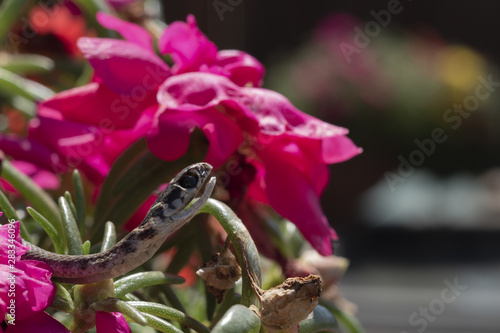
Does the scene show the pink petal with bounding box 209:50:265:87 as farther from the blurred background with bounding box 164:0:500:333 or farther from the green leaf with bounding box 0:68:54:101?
the blurred background with bounding box 164:0:500:333

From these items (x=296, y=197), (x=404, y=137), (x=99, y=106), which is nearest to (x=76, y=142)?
(x=99, y=106)

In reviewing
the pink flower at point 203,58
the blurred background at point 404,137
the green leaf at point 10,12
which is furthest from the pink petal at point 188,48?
the blurred background at point 404,137

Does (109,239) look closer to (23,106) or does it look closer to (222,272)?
(222,272)

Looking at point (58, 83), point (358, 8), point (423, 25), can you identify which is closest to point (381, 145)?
point (423, 25)

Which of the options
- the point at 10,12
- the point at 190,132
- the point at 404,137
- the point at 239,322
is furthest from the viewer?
the point at 404,137

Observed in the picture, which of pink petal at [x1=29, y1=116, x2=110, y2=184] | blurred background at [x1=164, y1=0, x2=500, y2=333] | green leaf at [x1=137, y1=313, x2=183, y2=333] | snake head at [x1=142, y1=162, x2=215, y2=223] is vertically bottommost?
blurred background at [x1=164, y1=0, x2=500, y2=333]

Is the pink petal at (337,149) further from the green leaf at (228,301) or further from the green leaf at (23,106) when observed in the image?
the green leaf at (23,106)

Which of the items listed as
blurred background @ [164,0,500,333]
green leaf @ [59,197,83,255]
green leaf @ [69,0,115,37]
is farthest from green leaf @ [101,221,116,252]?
blurred background @ [164,0,500,333]
